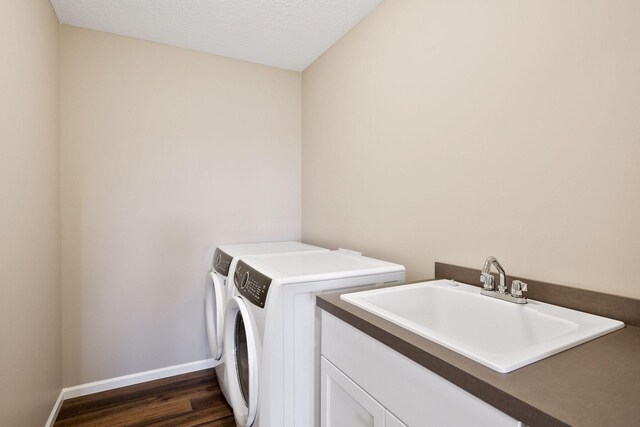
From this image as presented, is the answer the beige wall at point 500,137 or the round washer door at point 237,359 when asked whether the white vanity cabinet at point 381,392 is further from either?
the beige wall at point 500,137

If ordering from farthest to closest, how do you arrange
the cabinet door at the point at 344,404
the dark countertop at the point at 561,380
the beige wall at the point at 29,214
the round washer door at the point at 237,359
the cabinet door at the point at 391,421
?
the round washer door at the point at 237,359
the beige wall at the point at 29,214
the cabinet door at the point at 344,404
the cabinet door at the point at 391,421
the dark countertop at the point at 561,380

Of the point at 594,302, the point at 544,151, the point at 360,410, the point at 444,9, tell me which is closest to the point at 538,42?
the point at 544,151

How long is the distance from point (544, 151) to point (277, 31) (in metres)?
1.77

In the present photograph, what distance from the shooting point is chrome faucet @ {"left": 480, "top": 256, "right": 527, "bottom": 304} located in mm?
1039

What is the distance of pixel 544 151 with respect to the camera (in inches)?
41.7

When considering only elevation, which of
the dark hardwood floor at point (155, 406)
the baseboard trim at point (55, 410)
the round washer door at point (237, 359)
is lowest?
the dark hardwood floor at point (155, 406)

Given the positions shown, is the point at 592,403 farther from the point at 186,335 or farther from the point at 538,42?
the point at 186,335

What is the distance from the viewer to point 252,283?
142 cm

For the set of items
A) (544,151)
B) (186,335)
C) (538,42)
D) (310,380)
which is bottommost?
(186,335)

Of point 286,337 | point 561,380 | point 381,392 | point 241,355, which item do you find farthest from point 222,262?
point 561,380

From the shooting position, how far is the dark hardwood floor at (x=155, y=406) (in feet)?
6.03

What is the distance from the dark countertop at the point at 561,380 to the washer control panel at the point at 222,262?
4.15 feet

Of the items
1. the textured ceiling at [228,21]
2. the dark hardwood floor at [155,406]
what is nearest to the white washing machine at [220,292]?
the dark hardwood floor at [155,406]

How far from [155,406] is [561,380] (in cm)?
221
